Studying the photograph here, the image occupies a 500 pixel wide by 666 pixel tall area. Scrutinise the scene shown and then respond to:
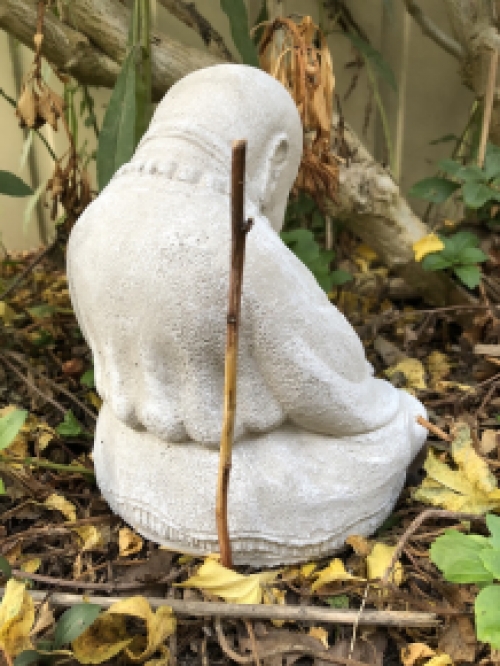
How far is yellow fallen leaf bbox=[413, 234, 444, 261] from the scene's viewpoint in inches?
60.8

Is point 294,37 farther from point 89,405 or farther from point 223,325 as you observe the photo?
point 89,405

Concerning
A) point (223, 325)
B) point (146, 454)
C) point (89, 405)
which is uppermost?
point (223, 325)

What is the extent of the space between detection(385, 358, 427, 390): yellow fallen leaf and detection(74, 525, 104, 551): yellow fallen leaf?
75cm

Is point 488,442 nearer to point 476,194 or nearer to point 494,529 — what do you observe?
point 494,529

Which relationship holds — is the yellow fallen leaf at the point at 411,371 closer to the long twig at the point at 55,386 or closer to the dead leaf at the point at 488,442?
the dead leaf at the point at 488,442

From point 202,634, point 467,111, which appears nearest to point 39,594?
point 202,634

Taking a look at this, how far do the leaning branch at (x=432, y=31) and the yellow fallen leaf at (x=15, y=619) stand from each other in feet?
5.47

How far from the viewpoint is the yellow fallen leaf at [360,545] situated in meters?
Answer: 0.94

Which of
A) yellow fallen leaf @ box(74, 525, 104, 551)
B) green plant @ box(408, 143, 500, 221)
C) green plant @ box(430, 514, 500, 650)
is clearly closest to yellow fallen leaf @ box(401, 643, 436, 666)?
green plant @ box(430, 514, 500, 650)

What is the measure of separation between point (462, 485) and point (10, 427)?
0.71 meters

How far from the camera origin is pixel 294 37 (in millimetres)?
1185

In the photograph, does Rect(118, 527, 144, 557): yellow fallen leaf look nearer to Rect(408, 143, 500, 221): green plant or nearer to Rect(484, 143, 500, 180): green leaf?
Rect(408, 143, 500, 221): green plant

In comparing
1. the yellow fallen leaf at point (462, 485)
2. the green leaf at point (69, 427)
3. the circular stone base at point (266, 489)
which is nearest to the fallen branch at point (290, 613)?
the circular stone base at point (266, 489)

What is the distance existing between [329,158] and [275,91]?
391 millimetres
